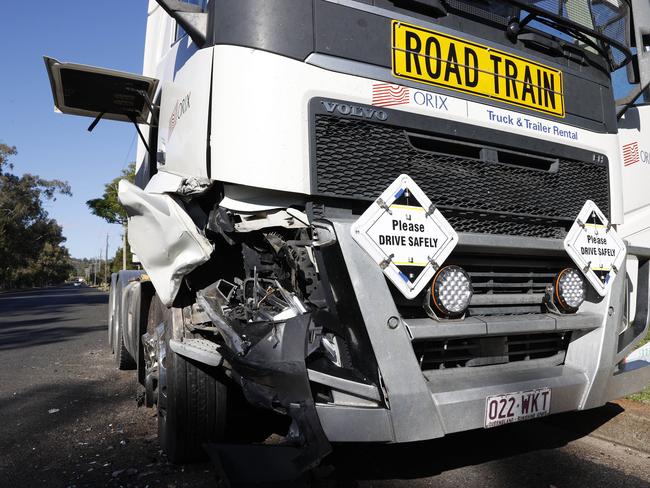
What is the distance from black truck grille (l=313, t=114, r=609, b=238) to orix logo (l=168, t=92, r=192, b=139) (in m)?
0.93

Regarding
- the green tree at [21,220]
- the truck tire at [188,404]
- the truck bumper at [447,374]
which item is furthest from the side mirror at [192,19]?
the green tree at [21,220]

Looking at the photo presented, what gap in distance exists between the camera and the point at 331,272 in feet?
8.17

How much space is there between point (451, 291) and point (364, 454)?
4.66ft

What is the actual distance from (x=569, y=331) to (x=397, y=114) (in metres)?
1.67

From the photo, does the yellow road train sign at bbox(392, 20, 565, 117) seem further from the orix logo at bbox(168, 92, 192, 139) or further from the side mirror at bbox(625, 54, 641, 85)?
the orix logo at bbox(168, 92, 192, 139)

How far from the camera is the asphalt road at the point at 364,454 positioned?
3.07 meters

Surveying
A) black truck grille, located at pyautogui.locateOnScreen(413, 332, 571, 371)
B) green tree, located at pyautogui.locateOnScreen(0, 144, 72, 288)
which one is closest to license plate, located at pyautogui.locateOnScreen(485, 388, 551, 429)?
black truck grille, located at pyautogui.locateOnScreen(413, 332, 571, 371)

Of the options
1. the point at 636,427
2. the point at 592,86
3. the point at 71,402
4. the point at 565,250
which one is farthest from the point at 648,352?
the point at 71,402

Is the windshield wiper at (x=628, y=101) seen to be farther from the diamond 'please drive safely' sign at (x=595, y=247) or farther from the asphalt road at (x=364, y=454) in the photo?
the asphalt road at (x=364, y=454)

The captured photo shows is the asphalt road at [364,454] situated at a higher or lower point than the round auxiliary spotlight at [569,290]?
lower

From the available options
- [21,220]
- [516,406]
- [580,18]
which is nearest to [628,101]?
[580,18]

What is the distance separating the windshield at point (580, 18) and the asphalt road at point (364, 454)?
2.64 meters

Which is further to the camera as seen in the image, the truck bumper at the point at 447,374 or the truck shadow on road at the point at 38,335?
the truck shadow on road at the point at 38,335

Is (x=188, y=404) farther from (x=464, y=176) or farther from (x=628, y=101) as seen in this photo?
(x=628, y=101)
